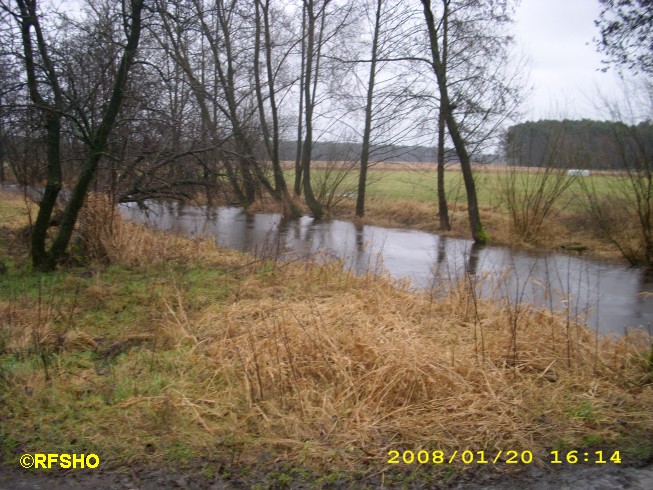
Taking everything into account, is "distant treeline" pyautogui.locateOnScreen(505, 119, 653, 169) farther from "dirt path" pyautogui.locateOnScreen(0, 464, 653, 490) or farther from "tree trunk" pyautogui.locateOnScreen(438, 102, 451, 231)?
"dirt path" pyautogui.locateOnScreen(0, 464, 653, 490)

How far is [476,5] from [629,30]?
34.5 feet

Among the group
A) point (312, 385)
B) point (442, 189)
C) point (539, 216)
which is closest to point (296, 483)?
point (312, 385)

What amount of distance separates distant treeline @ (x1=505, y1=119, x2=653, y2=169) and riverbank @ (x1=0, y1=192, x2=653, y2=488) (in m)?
7.78

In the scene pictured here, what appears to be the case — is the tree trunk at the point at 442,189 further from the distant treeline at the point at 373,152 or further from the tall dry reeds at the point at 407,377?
the tall dry reeds at the point at 407,377

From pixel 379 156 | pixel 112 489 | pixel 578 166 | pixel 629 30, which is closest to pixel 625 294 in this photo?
pixel 629 30

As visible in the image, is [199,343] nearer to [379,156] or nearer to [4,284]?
[4,284]

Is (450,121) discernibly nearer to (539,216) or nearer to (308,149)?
(539,216)

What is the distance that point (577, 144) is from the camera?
51.0 feet

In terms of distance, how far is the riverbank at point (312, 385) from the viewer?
3779 mm

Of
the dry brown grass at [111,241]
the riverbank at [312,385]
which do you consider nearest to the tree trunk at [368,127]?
the dry brown grass at [111,241]

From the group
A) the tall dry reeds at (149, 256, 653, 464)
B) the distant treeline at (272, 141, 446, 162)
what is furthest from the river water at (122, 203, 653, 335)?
the distant treeline at (272, 141, 446, 162)
